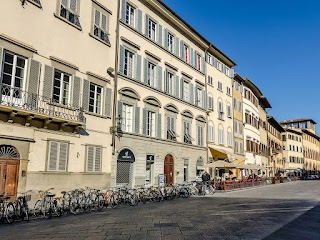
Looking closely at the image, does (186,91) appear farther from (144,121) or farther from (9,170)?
(9,170)

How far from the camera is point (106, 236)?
849 centimetres

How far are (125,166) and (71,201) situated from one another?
7.19 metres

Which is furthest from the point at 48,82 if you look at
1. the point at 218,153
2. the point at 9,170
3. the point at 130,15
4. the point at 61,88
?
the point at 218,153

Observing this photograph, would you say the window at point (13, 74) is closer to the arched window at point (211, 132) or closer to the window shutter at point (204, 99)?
the window shutter at point (204, 99)

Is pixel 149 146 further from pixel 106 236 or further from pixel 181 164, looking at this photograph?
pixel 106 236

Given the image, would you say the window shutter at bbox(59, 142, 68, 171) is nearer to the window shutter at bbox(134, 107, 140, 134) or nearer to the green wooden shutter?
the green wooden shutter

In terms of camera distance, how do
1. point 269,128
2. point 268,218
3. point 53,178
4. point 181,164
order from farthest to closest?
point 269,128
point 181,164
point 53,178
point 268,218

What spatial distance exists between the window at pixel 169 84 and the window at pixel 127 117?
5276 millimetres

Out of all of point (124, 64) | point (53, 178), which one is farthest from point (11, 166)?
point (124, 64)

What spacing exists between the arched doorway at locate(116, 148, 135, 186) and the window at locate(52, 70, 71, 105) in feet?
17.5

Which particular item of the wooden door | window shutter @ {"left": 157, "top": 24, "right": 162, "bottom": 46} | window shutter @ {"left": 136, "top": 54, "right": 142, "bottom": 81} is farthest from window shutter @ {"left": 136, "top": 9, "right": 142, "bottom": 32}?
the wooden door

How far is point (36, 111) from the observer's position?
14.0m

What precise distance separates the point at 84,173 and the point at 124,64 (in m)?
7.96

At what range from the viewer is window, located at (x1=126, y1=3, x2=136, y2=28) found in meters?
21.9
